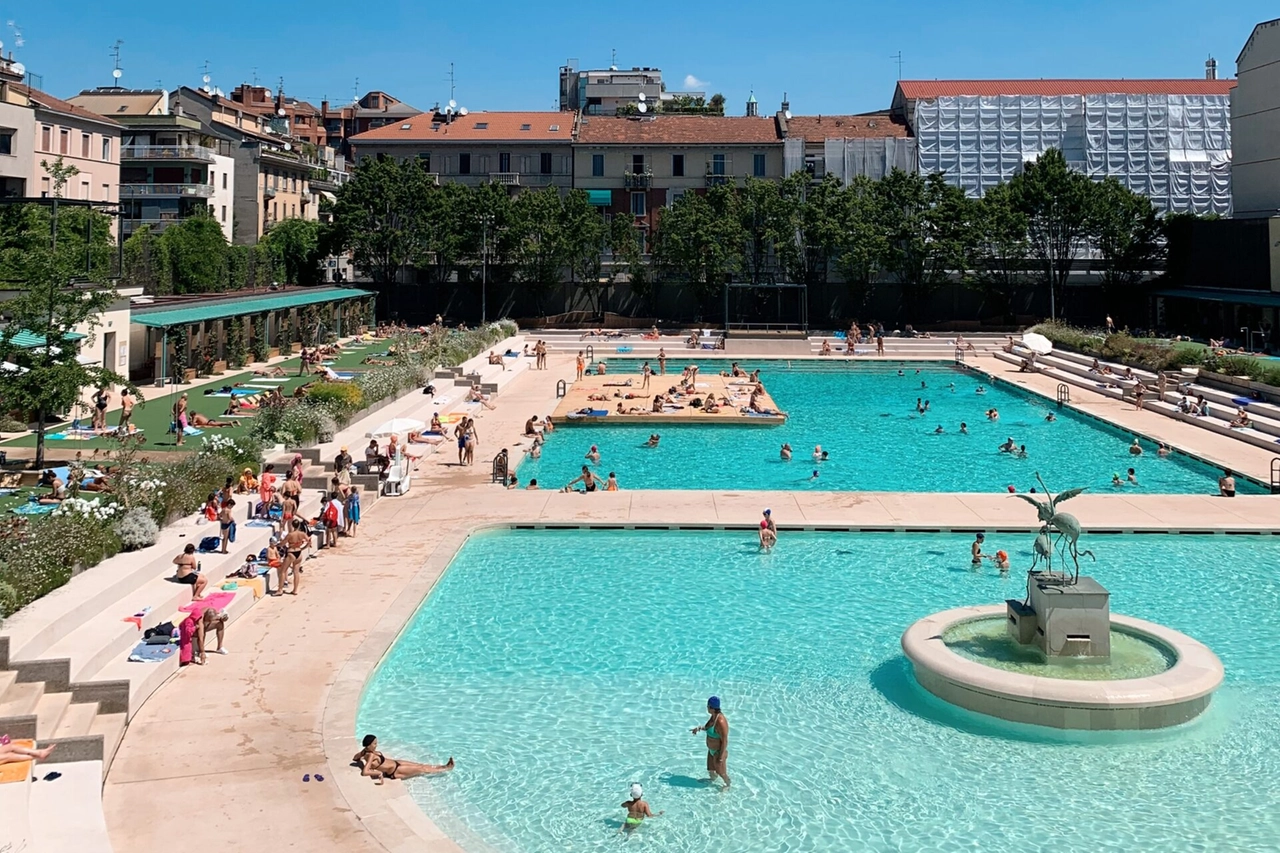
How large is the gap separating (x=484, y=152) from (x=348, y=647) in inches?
2701

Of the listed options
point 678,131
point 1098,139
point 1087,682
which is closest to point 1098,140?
point 1098,139

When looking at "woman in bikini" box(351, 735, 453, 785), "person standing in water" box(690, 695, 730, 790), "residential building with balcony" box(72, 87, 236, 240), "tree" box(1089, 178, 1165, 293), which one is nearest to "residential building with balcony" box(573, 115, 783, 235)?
"tree" box(1089, 178, 1165, 293)

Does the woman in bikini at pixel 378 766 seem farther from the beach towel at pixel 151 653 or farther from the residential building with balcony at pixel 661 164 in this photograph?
the residential building with balcony at pixel 661 164

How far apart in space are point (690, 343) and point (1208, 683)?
49373 millimetres

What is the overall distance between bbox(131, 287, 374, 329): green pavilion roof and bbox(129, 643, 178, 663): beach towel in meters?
25.3

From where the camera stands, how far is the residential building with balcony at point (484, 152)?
81625 millimetres

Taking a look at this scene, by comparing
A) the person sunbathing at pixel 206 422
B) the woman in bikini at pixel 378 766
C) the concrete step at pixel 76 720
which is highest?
the person sunbathing at pixel 206 422

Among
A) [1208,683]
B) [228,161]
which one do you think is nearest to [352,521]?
[1208,683]

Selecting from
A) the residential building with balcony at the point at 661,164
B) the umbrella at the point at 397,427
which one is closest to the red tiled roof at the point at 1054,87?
the residential building with balcony at the point at 661,164

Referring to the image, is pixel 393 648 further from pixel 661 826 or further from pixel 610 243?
pixel 610 243

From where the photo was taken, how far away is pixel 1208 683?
49.3 feet

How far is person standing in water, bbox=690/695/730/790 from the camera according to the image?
13508 millimetres

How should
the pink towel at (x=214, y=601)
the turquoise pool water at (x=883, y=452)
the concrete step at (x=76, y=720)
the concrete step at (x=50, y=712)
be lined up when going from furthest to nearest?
the turquoise pool water at (x=883, y=452) < the pink towel at (x=214, y=601) < the concrete step at (x=76, y=720) < the concrete step at (x=50, y=712)

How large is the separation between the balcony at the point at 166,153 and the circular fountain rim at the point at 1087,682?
6543cm
